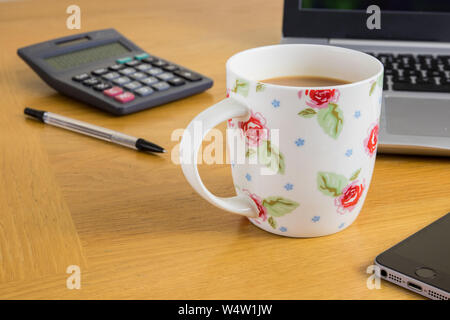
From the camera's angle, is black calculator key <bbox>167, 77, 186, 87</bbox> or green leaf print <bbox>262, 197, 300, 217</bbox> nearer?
green leaf print <bbox>262, 197, 300, 217</bbox>

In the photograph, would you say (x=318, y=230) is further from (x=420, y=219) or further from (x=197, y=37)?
(x=197, y=37)

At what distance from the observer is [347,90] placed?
14.7 inches

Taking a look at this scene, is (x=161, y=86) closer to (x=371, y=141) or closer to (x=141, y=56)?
(x=141, y=56)

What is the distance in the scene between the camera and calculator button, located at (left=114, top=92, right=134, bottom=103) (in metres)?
0.63

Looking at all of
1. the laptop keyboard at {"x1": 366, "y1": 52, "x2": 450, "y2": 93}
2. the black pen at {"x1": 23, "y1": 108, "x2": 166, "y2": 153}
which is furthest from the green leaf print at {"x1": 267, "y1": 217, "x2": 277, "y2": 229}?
the laptop keyboard at {"x1": 366, "y1": 52, "x2": 450, "y2": 93}

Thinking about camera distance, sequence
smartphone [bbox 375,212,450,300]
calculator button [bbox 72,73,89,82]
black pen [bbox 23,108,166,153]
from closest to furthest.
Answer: smartphone [bbox 375,212,450,300] → black pen [bbox 23,108,166,153] → calculator button [bbox 72,73,89,82]

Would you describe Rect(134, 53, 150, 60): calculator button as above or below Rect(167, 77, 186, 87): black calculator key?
above

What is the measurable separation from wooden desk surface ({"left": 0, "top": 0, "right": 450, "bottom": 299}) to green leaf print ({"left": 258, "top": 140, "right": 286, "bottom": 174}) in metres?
0.06

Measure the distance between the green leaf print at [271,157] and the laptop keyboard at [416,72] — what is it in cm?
28

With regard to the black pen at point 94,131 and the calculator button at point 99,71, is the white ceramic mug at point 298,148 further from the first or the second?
the calculator button at point 99,71

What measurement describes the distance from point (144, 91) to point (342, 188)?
315 mm

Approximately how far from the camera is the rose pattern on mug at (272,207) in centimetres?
40

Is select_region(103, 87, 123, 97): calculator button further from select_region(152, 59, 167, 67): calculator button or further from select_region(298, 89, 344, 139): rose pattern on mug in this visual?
select_region(298, 89, 344, 139): rose pattern on mug

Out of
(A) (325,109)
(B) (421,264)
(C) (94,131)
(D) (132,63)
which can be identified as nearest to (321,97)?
(A) (325,109)
